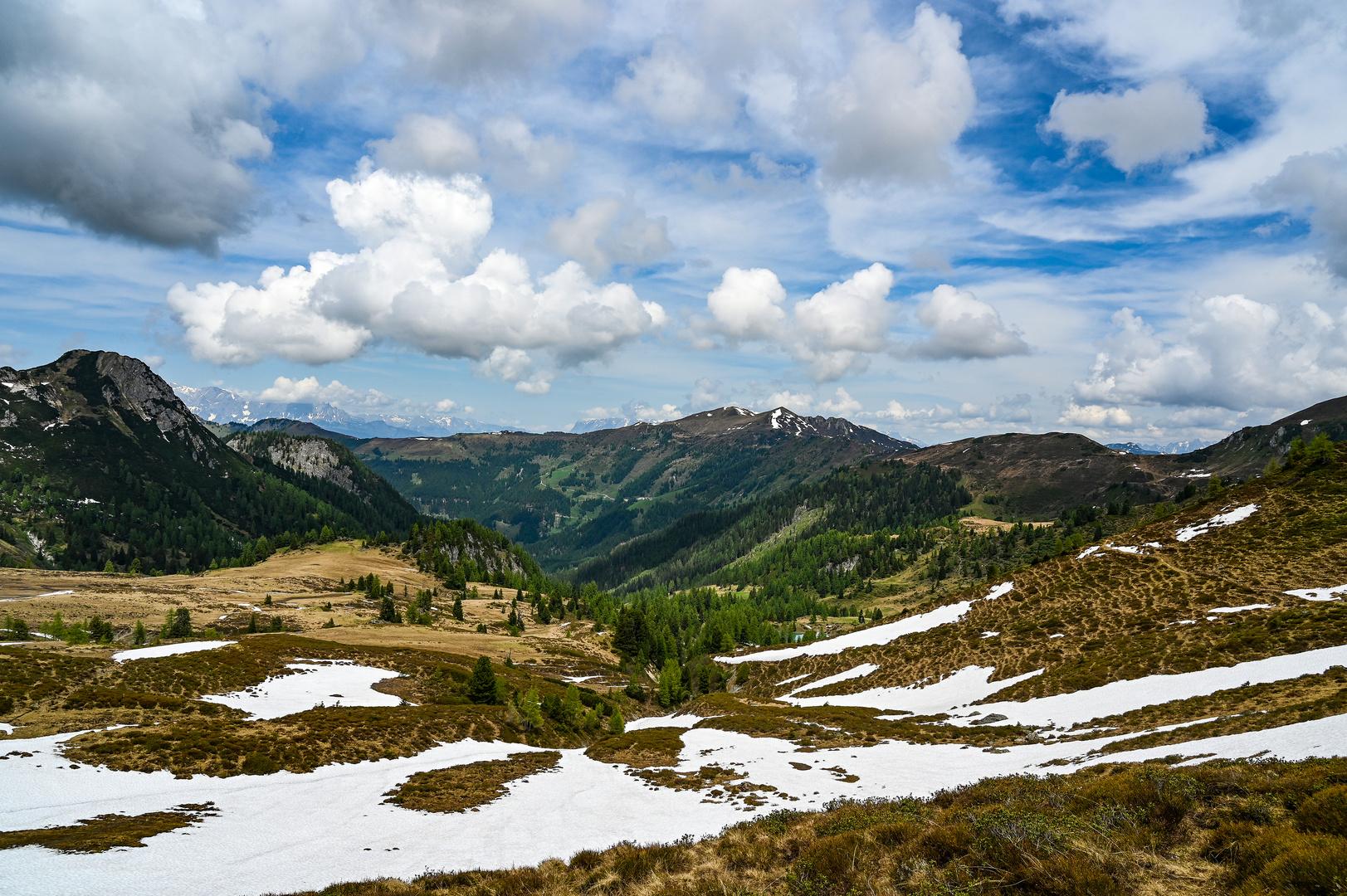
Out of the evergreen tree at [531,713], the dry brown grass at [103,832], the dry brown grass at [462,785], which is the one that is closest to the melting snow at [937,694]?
the evergreen tree at [531,713]

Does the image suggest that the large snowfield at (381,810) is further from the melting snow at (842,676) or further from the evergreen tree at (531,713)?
the melting snow at (842,676)

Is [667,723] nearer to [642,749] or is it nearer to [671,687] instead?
[642,749]

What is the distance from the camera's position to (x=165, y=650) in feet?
185

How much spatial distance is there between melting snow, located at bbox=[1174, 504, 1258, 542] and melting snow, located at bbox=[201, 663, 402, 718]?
287 ft

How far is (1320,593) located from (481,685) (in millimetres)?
76517

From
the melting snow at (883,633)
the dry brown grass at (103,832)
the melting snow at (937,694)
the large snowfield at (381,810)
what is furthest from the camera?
the melting snow at (883,633)

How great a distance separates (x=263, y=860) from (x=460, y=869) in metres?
7.73

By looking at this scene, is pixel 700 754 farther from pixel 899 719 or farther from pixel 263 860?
pixel 263 860

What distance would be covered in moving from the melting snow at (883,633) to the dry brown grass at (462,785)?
178ft

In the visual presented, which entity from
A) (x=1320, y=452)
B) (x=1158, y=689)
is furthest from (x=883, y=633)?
(x=1320, y=452)

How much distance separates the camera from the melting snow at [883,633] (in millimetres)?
74688

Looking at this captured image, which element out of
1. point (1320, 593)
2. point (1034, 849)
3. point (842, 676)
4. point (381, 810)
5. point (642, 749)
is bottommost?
point (842, 676)

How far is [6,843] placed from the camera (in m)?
18.6

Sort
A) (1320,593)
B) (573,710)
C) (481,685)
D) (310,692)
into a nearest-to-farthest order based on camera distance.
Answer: (1320,593)
(310,692)
(481,685)
(573,710)
